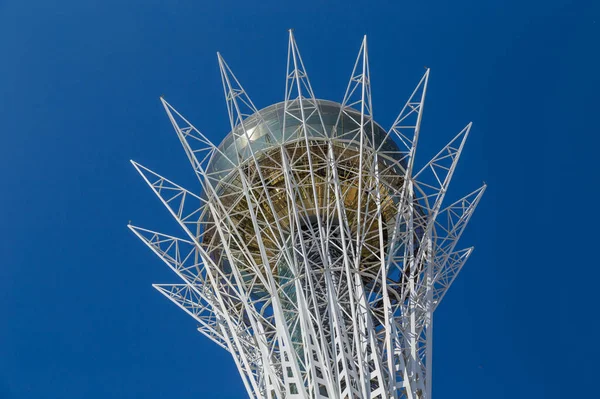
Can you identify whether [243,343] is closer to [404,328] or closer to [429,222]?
[404,328]

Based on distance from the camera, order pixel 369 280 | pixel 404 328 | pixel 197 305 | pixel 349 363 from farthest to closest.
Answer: pixel 369 280 → pixel 197 305 → pixel 404 328 → pixel 349 363

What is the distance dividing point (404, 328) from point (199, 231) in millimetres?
10044

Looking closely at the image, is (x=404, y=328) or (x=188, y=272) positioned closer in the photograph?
(x=404, y=328)

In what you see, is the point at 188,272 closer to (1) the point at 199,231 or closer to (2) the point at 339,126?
(1) the point at 199,231

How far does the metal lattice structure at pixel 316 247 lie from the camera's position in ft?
67.2

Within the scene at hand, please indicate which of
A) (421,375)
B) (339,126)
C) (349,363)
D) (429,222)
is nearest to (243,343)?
(349,363)

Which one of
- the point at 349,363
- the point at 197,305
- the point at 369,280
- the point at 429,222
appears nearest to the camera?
the point at 349,363

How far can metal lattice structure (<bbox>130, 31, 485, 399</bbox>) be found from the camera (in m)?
20.5

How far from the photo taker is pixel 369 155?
25.5 m

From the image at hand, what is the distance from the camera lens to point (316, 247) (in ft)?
80.6

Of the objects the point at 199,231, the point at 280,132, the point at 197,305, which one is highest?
the point at 280,132

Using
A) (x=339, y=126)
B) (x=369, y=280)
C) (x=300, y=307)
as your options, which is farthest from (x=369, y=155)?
(x=300, y=307)

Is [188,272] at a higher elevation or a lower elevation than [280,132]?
lower

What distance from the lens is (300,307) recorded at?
67.2 ft
